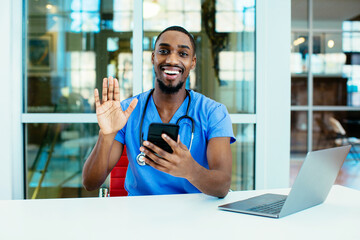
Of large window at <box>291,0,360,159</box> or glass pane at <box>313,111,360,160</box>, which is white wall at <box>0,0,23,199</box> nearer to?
large window at <box>291,0,360,159</box>

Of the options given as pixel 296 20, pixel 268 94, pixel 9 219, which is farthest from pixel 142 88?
pixel 296 20

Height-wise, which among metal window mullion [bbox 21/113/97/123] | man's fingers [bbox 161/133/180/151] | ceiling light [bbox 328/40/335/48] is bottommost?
man's fingers [bbox 161/133/180/151]

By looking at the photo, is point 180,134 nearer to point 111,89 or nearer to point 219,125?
point 219,125

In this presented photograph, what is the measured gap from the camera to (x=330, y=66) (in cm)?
721

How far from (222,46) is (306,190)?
200 centimetres

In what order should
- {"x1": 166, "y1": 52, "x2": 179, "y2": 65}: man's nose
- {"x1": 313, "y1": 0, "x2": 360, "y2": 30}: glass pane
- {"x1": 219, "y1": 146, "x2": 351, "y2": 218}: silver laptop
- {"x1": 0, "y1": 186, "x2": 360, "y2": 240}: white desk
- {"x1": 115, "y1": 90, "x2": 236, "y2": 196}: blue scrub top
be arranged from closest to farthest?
{"x1": 0, "y1": 186, "x2": 360, "y2": 240}: white desk → {"x1": 219, "y1": 146, "x2": 351, "y2": 218}: silver laptop → {"x1": 115, "y1": 90, "x2": 236, "y2": 196}: blue scrub top → {"x1": 166, "y1": 52, "x2": 179, "y2": 65}: man's nose → {"x1": 313, "y1": 0, "x2": 360, "y2": 30}: glass pane

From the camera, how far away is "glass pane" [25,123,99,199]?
8.65 feet

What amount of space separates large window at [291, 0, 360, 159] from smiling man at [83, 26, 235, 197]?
18.6 ft

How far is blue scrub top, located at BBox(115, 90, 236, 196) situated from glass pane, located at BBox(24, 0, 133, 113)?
1.13m

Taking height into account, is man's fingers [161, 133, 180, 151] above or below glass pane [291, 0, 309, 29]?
below

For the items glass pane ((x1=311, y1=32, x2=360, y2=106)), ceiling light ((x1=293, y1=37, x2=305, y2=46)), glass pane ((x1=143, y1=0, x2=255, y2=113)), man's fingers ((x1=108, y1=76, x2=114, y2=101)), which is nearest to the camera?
man's fingers ((x1=108, y1=76, x2=114, y2=101))

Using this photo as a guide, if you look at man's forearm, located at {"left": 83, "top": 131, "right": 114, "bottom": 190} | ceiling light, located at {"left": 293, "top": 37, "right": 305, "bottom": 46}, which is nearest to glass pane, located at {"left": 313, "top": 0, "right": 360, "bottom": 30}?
ceiling light, located at {"left": 293, "top": 37, "right": 305, "bottom": 46}

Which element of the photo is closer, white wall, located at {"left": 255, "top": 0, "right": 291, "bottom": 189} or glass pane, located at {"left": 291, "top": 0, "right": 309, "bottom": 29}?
white wall, located at {"left": 255, "top": 0, "right": 291, "bottom": 189}

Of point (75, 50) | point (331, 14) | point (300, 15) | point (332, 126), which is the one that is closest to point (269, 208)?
point (75, 50)
